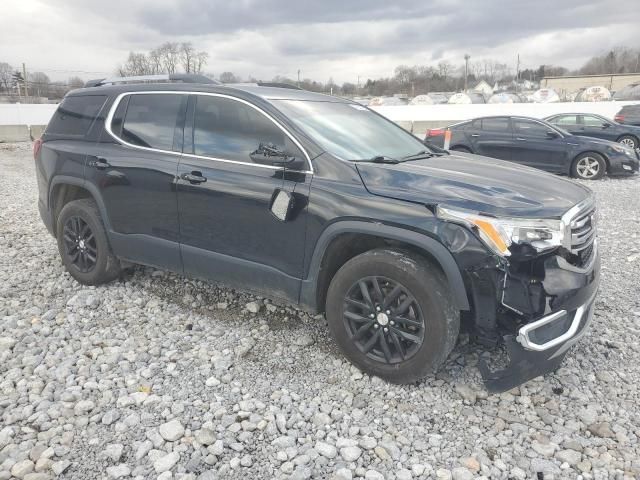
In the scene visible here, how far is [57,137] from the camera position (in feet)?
15.2

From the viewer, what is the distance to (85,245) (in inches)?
177

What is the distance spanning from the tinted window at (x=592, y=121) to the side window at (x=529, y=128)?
423 cm

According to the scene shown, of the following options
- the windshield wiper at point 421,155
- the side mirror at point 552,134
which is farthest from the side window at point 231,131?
the side mirror at point 552,134

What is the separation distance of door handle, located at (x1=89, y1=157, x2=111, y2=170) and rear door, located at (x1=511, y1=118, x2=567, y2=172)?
366 inches

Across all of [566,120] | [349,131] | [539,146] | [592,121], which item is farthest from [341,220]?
[592,121]

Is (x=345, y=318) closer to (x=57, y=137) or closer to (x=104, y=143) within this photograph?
(x=104, y=143)

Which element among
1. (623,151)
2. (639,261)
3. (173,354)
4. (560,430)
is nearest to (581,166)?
(623,151)

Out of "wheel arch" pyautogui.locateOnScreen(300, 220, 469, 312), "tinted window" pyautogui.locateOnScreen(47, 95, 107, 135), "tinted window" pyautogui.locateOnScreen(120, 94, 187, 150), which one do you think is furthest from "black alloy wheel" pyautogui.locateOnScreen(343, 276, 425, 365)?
"tinted window" pyautogui.locateOnScreen(47, 95, 107, 135)

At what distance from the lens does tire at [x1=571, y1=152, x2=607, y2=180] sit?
10.6 meters

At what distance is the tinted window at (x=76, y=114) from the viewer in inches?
173

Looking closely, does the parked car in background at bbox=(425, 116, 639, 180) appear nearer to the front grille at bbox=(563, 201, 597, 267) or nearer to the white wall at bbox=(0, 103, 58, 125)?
the front grille at bbox=(563, 201, 597, 267)

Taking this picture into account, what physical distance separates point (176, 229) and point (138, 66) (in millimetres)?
39311

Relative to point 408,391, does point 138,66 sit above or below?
above

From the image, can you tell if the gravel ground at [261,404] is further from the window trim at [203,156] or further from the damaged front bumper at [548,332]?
the window trim at [203,156]
